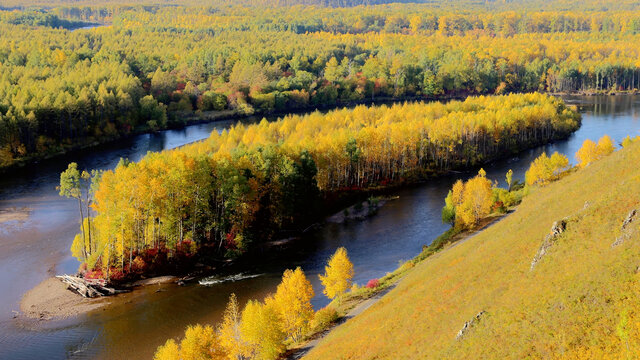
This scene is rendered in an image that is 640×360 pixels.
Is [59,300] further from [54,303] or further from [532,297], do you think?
[532,297]

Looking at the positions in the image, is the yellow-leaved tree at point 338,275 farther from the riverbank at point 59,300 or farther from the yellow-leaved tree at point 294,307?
the riverbank at point 59,300

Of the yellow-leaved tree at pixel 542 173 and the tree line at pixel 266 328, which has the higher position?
the yellow-leaved tree at pixel 542 173

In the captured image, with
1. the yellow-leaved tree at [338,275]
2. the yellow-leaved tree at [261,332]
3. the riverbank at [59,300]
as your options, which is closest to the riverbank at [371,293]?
the yellow-leaved tree at [338,275]

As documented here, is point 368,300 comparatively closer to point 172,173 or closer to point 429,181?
point 172,173

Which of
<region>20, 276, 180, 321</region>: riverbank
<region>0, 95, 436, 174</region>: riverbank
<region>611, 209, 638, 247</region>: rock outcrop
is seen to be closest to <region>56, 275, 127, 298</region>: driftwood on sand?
<region>20, 276, 180, 321</region>: riverbank

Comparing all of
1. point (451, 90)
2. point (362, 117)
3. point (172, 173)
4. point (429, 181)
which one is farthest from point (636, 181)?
point (451, 90)

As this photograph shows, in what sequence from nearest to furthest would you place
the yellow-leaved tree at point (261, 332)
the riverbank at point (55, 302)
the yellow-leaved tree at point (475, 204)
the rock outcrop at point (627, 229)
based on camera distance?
the rock outcrop at point (627, 229) → the yellow-leaved tree at point (261, 332) → the riverbank at point (55, 302) → the yellow-leaved tree at point (475, 204)

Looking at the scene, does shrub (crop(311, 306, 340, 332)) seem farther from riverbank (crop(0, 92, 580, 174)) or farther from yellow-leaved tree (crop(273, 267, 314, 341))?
riverbank (crop(0, 92, 580, 174))
